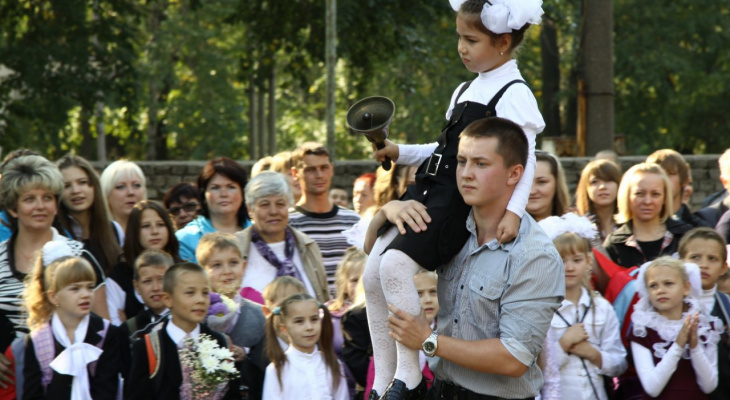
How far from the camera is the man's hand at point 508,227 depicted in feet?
12.2

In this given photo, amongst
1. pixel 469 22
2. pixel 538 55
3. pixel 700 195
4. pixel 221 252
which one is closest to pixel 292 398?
pixel 221 252

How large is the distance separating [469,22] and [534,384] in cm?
136

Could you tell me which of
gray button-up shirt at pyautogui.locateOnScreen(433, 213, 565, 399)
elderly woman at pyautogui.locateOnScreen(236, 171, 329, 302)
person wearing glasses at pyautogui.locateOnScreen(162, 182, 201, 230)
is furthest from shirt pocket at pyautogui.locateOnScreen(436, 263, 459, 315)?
person wearing glasses at pyautogui.locateOnScreen(162, 182, 201, 230)

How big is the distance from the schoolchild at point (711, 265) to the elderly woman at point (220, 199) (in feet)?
9.34

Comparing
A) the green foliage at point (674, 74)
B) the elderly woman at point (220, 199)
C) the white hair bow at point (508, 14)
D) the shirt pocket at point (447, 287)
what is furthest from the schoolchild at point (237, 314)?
the green foliage at point (674, 74)

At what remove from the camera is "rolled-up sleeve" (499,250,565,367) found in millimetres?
3662

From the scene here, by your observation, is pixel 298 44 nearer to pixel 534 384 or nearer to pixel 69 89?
pixel 69 89

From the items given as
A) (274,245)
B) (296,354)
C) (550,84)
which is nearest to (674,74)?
(550,84)

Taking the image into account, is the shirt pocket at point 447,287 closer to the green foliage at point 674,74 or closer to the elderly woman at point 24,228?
the elderly woman at point 24,228

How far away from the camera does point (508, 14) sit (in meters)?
3.74

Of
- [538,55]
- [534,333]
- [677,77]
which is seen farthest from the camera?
[538,55]

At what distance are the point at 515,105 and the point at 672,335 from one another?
2.41 m

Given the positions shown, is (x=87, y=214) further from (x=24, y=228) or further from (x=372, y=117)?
(x=372, y=117)

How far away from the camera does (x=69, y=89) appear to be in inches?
610
